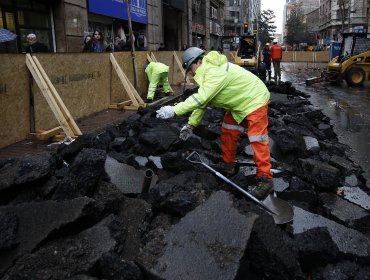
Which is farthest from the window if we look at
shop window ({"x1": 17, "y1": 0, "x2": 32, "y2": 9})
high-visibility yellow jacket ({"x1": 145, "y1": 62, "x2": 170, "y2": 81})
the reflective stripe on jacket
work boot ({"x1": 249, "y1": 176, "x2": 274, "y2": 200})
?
work boot ({"x1": 249, "y1": 176, "x2": 274, "y2": 200})

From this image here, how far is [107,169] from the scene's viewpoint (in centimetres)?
405

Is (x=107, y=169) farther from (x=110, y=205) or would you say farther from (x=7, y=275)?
(x=7, y=275)

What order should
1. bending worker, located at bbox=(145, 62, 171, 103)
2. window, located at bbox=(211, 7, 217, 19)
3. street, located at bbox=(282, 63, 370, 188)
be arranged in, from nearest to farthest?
1. street, located at bbox=(282, 63, 370, 188)
2. bending worker, located at bbox=(145, 62, 171, 103)
3. window, located at bbox=(211, 7, 217, 19)

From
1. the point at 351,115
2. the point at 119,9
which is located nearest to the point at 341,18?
the point at 119,9

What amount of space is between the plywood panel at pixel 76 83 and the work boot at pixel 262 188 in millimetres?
4120

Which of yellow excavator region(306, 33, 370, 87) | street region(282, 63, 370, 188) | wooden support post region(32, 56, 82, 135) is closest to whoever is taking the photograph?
wooden support post region(32, 56, 82, 135)

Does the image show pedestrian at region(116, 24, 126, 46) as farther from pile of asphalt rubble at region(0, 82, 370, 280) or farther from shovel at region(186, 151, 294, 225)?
shovel at region(186, 151, 294, 225)

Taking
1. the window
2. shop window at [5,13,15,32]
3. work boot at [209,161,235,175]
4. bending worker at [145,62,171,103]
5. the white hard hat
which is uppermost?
the window

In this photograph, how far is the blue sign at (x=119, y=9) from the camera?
14.4 metres

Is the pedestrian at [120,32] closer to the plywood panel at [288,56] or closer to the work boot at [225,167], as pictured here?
the work boot at [225,167]

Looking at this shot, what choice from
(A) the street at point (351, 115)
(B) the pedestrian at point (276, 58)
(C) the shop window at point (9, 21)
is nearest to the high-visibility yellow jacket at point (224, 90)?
(A) the street at point (351, 115)

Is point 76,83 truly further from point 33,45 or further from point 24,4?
point 24,4

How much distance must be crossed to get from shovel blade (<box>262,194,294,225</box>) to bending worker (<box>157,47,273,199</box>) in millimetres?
130

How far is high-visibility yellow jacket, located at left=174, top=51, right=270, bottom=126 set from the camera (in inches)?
151
